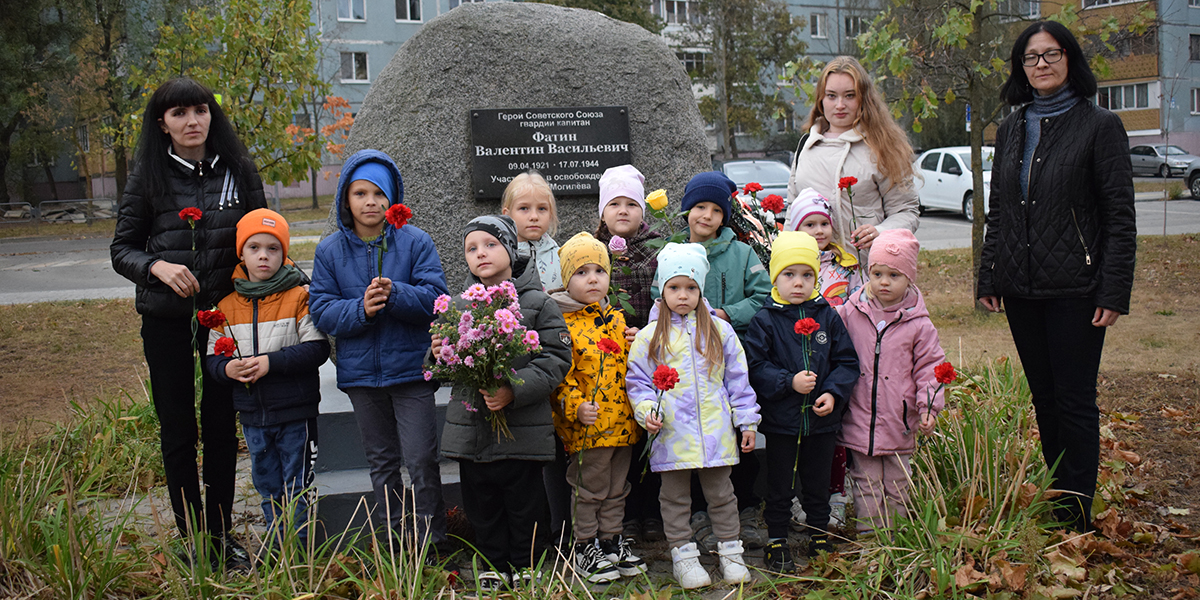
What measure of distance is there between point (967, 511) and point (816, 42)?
35.2 m

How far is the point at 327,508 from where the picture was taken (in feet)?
11.3

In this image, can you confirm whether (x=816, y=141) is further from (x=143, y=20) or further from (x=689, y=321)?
(x=143, y=20)

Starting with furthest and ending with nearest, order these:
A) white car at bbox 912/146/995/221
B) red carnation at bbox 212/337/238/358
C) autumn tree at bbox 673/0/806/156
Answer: autumn tree at bbox 673/0/806/156 → white car at bbox 912/146/995/221 → red carnation at bbox 212/337/238/358

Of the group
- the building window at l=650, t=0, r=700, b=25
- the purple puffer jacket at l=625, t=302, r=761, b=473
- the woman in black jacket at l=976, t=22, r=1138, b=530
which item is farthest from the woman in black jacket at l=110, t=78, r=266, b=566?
the building window at l=650, t=0, r=700, b=25

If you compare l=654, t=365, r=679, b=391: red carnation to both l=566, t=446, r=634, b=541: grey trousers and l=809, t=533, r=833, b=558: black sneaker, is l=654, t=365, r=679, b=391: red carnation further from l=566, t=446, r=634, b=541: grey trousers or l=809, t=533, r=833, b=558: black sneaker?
l=809, t=533, r=833, b=558: black sneaker

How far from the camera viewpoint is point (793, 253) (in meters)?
3.04

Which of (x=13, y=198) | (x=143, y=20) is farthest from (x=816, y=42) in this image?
(x=13, y=198)

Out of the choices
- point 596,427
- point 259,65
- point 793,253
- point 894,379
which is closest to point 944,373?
point 894,379

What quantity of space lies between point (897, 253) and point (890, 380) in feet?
1.51

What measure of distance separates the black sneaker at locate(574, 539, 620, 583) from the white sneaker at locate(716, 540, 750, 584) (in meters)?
Result: 0.37

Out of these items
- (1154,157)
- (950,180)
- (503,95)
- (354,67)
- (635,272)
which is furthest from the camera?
(354,67)

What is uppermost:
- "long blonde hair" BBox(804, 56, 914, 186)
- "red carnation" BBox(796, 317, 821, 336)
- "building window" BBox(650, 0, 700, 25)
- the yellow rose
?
"building window" BBox(650, 0, 700, 25)

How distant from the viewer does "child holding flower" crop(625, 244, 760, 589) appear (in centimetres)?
298

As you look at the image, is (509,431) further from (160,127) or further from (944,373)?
(160,127)
